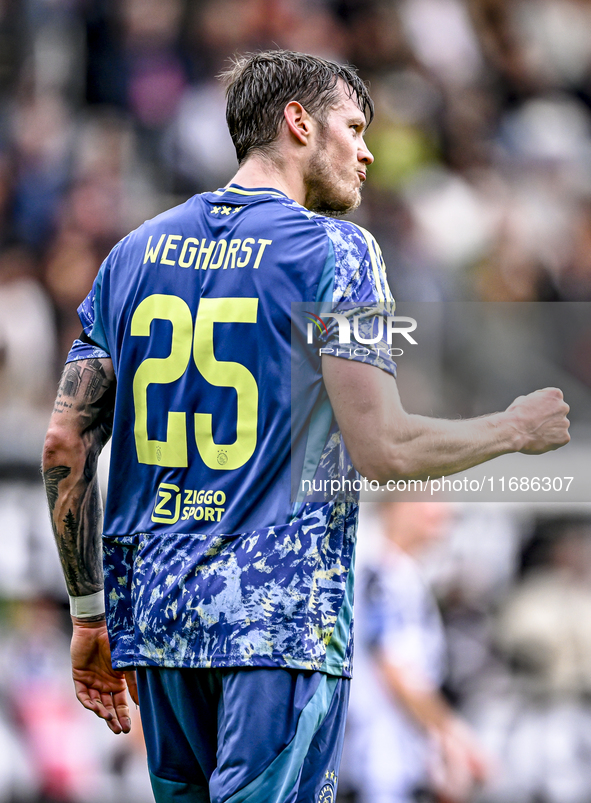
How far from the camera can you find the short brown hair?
219 centimetres

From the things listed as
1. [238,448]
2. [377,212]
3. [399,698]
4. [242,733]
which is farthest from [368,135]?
[242,733]

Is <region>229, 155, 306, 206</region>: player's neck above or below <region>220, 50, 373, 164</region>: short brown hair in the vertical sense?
below

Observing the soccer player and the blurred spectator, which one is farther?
the blurred spectator

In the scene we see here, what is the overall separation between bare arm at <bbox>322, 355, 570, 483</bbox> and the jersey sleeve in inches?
1.0

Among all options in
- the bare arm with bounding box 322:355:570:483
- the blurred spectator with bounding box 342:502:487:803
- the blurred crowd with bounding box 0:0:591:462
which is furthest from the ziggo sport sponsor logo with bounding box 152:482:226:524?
the blurred crowd with bounding box 0:0:591:462

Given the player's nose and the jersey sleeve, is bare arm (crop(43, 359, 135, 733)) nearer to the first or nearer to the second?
the jersey sleeve

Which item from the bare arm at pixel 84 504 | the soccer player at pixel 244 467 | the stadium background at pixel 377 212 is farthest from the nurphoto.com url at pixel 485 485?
the soccer player at pixel 244 467

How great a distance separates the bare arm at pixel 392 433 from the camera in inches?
72.9

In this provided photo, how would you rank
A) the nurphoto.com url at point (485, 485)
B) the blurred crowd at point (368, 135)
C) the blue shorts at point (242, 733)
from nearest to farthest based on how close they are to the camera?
the blue shorts at point (242, 733) → the nurphoto.com url at point (485, 485) → the blurred crowd at point (368, 135)

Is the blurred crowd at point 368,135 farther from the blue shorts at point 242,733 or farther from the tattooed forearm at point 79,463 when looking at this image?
the blue shorts at point 242,733

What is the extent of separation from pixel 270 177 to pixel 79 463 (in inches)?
28.4

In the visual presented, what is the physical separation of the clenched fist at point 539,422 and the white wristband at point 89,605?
3.21ft

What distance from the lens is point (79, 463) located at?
86.2 inches

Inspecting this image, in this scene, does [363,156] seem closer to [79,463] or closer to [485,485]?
[79,463]
